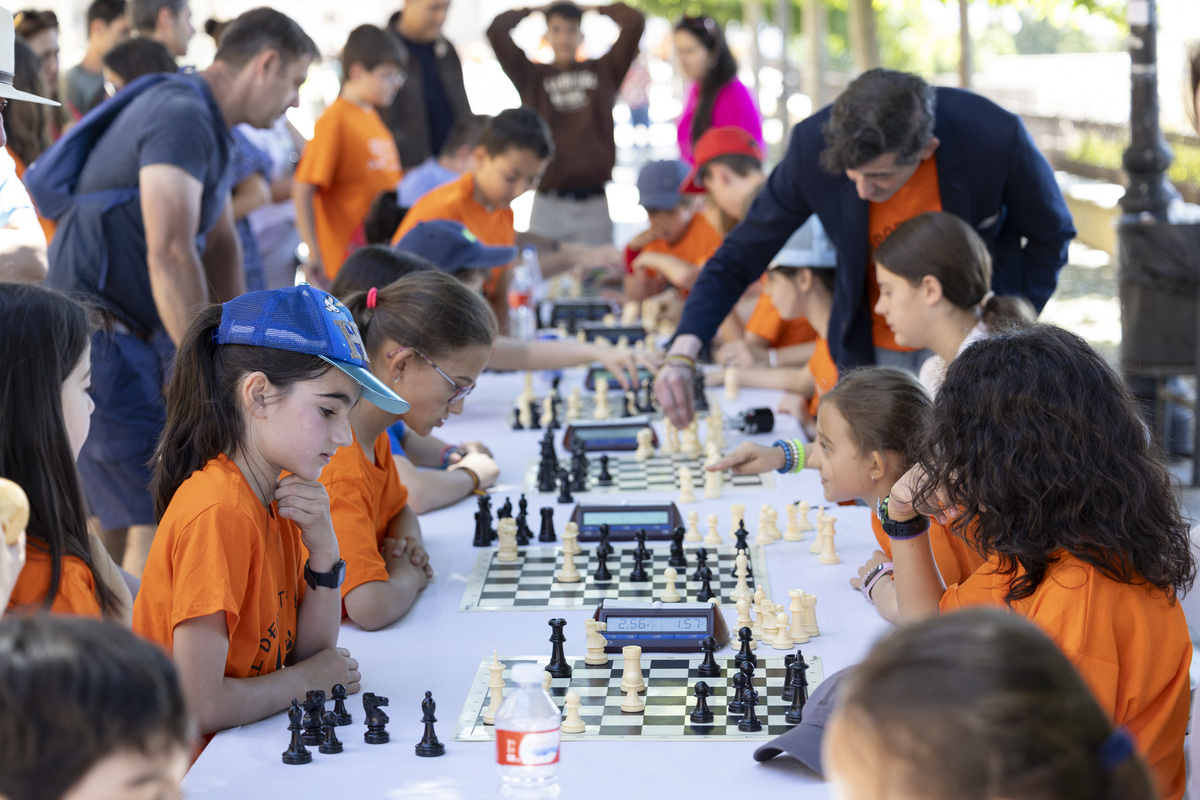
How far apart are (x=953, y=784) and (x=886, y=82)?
8.77ft

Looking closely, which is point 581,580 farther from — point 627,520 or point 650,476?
point 650,476

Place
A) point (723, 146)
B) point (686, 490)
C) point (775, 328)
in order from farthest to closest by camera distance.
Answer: point (723, 146), point (775, 328), point (686, 490)

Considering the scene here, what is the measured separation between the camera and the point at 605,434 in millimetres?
3863

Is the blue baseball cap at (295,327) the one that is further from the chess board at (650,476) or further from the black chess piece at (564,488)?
the chess board at (650,476)

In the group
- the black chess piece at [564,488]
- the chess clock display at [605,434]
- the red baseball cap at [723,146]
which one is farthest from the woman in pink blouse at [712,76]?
the black chess piece at [564,488]

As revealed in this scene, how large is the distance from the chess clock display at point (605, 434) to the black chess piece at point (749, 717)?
1874mm

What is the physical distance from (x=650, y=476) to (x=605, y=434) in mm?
379

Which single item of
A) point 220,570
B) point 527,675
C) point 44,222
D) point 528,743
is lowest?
point 528,743

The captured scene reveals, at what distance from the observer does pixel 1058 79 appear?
1089 inches

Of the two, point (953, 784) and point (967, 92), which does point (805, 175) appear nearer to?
point (967, 92)

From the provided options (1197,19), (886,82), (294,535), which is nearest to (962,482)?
(294,535)

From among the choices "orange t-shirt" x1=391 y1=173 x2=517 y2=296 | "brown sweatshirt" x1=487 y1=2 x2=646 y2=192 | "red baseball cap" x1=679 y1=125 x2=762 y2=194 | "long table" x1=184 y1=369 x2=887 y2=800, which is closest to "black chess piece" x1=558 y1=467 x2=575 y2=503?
"long table" x1=184 y1=369 x2=887 y2=800

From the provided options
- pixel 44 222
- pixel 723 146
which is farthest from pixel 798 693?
pixel 723 146

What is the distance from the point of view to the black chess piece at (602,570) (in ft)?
8.68
